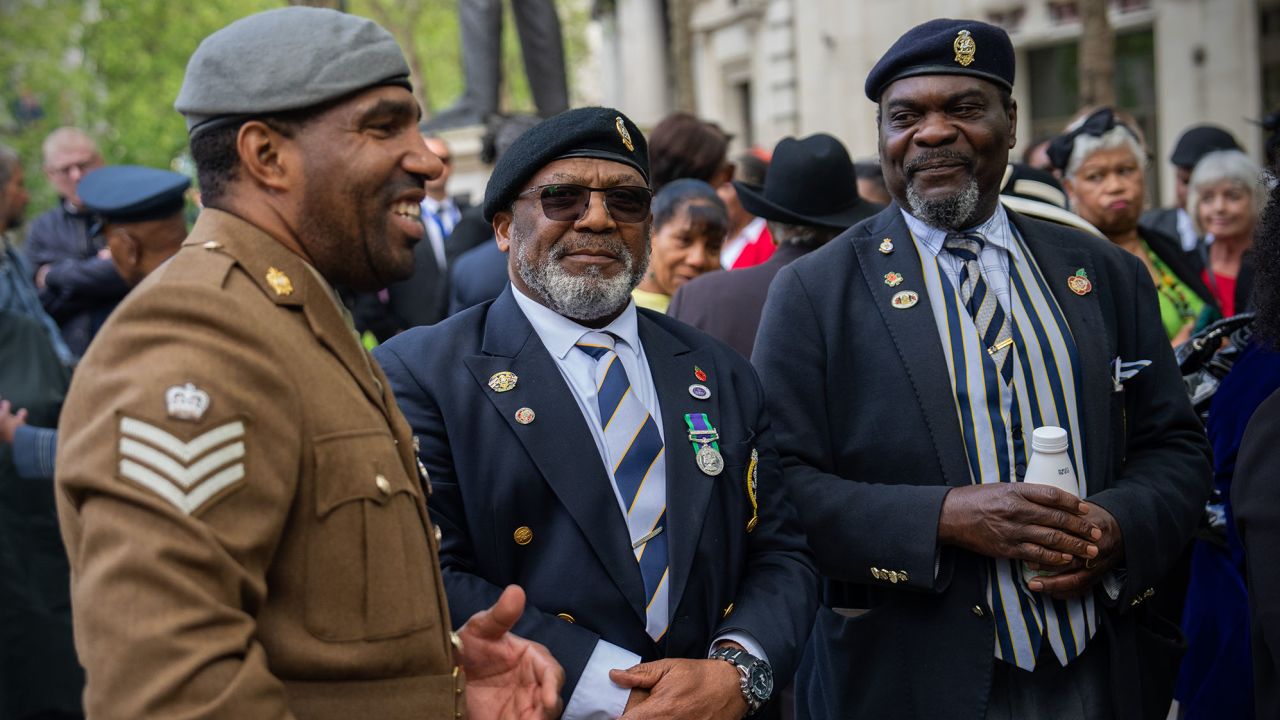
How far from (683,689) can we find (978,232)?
1444 mm

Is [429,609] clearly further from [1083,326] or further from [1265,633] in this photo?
[1083,326]

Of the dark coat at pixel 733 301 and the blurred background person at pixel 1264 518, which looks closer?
the blurred background person at pixel 1264 518

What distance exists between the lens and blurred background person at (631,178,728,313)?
212 inches

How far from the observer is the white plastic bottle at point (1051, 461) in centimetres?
294

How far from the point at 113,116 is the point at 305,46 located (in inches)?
1246

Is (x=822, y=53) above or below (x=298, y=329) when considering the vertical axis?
above

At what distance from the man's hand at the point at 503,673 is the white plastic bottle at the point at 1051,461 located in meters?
1.27

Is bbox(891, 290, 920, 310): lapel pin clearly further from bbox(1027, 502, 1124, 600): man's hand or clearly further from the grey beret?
the grey beret

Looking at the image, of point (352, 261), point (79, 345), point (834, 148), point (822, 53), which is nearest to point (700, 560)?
point (352, 261)

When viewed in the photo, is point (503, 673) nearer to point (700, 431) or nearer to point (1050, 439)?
point (700, 431)

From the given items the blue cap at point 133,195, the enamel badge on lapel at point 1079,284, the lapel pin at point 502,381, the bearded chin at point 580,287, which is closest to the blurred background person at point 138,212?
the blue cap at point 133,195

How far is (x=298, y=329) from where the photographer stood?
197cm

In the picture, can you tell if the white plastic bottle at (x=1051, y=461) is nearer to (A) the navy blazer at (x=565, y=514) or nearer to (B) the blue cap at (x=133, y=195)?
(A) the navy blazer at (x=565, y=514)

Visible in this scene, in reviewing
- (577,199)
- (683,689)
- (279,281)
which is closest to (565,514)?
(683,689)
